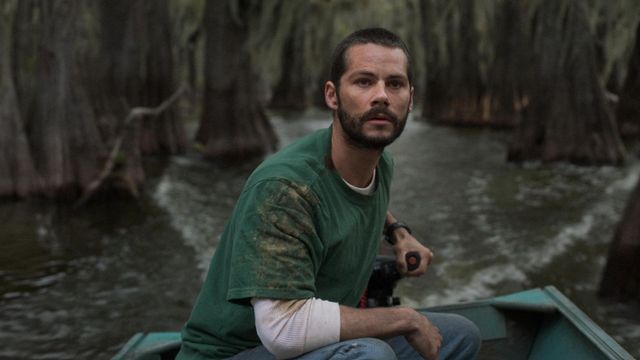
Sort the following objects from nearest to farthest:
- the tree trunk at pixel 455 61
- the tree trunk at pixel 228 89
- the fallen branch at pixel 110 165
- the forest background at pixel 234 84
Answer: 1. the forest background at pixel 234 84
2. the fallen branch at pixel 110 165
3. the tree trunk at pixel 228 89
4. the tree trunk at pixel 455 61

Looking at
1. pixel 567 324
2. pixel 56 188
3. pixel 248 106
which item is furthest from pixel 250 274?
pixel 248 106

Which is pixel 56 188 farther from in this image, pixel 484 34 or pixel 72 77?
pixel 484 34

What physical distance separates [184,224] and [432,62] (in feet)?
58.1

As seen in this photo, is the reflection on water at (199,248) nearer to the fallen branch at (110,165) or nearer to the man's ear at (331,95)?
the fallen branch at (110,165)

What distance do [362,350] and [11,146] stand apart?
27.6 feet

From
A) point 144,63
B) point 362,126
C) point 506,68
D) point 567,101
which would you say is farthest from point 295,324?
point 506,68

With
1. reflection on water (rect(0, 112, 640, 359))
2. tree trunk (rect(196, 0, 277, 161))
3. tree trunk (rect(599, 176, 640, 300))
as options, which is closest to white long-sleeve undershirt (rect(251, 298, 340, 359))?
reflection on water (rect(0, 112, 640, 359))

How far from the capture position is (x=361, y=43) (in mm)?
2275

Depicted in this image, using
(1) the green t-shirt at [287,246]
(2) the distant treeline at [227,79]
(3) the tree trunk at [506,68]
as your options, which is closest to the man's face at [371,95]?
(1) the green t-shirt at [287,246]

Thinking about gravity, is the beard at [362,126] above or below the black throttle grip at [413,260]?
above

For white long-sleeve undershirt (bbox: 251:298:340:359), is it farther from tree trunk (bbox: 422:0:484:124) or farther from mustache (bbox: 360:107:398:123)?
tree trunk (bbox: 422:0:484:124)

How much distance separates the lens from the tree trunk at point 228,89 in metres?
15.1

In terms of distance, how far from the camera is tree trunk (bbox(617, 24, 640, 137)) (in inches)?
638

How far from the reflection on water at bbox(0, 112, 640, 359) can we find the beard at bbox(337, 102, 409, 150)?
3565 millimetres
